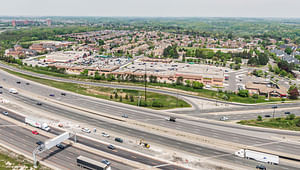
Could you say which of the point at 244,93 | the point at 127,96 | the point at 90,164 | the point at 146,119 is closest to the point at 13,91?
the point at 127,96

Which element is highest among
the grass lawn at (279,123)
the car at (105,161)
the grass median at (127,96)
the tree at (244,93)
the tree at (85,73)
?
the tree at (85,73)

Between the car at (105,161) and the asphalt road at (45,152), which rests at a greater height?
the car at (105,161)

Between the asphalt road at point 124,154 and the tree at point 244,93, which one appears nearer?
the asphalt road at point 124,154

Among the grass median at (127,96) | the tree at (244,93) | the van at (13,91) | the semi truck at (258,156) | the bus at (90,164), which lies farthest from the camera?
the tree at (244,93)

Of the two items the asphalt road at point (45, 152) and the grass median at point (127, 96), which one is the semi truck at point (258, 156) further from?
the grass median at point (127, 96)

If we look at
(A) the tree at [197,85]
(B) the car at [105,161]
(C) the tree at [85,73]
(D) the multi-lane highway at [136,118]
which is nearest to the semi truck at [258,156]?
(D) the multi-lane highway at [136,118]

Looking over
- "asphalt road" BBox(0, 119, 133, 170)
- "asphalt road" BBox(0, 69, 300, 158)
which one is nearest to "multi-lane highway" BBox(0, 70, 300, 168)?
"asphalt road" BBox(0, 69, 300, 158)
